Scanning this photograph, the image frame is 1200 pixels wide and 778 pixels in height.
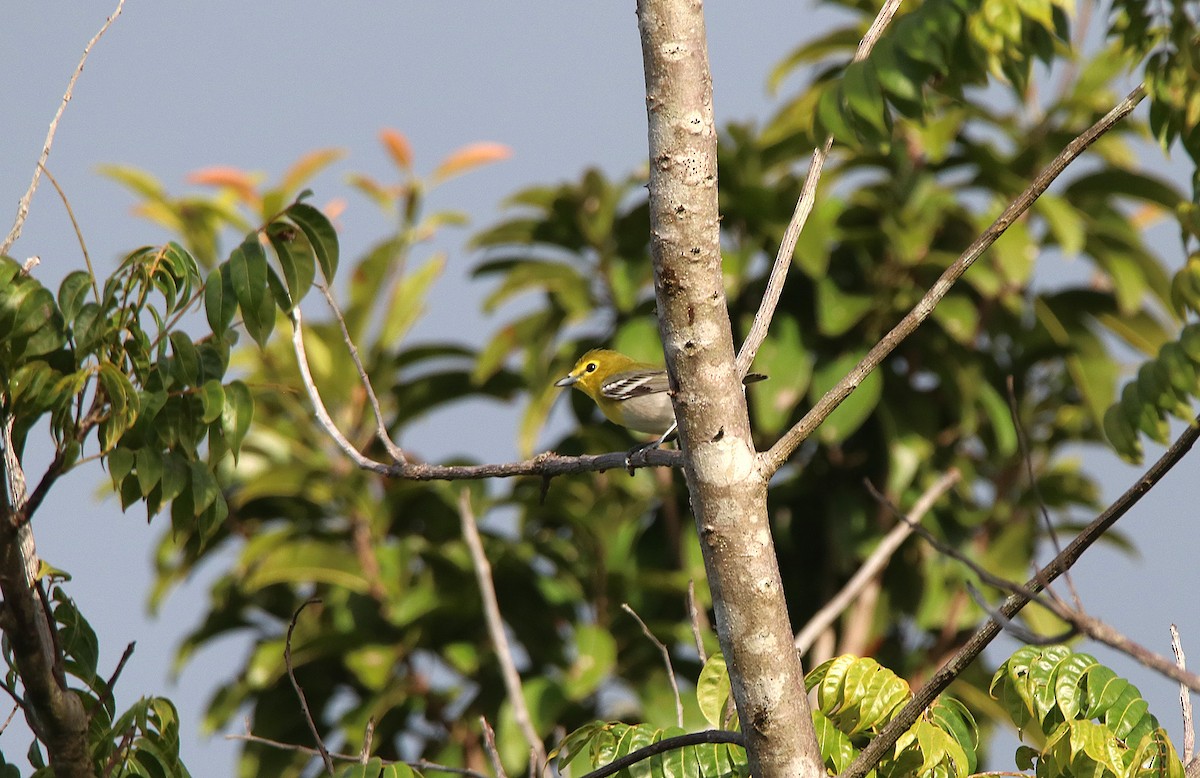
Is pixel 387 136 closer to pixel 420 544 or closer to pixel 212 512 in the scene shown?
pixel 420 544

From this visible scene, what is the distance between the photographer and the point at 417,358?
301 inches

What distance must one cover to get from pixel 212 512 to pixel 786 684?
1.63 meters

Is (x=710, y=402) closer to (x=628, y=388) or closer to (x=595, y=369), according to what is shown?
(x=628, y=388)

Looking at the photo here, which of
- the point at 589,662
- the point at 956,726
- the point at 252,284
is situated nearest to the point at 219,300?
the point at 252,284

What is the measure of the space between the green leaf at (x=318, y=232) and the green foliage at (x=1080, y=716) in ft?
7.03

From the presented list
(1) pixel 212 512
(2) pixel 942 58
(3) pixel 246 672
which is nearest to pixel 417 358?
(3) pixel 246 672

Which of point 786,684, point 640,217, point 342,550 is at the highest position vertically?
point 640,217

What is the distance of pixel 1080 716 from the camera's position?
2668 millimetres

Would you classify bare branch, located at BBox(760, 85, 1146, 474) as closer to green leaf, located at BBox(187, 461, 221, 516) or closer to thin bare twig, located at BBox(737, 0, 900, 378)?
thin bare twig, located at BBox(737, 0, 900, 378)

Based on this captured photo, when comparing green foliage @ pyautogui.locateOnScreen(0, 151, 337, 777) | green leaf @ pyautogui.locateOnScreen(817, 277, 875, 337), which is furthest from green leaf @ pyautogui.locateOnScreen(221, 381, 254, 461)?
green leaf @ pyautogui.locateOnScreen(817, 277, 875, 337)

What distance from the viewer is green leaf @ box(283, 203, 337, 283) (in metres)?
3.47

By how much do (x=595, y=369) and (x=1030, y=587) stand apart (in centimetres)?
448

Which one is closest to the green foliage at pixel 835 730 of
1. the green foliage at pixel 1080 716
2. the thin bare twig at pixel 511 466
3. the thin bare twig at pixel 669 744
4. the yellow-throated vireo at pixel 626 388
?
the green foliage at pixel 1080 716

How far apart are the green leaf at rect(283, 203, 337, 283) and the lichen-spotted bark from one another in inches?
57.1
